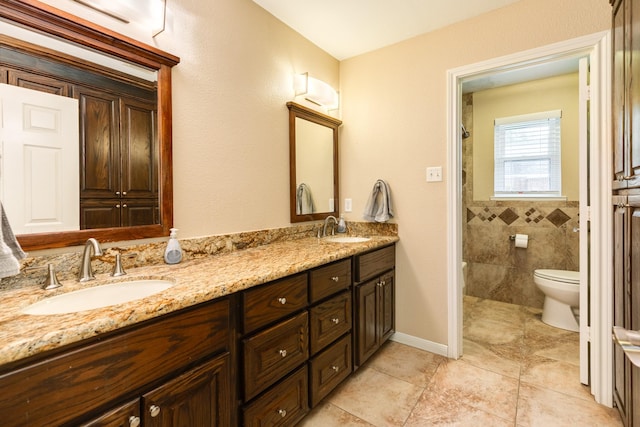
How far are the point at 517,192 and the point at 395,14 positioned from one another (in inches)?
92.5

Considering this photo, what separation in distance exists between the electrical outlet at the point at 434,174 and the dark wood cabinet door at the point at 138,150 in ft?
5.78

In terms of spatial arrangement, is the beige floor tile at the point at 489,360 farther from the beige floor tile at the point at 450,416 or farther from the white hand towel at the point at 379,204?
the white hand towel at the point at 379,204

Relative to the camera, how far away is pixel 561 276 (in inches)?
104

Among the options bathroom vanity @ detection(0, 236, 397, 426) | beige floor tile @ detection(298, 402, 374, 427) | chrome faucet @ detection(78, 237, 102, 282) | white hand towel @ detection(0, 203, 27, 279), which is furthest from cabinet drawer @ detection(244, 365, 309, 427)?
white hand towel @ detection(0, 203, 27, 279)

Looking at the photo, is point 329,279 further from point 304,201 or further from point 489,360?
point 489,360

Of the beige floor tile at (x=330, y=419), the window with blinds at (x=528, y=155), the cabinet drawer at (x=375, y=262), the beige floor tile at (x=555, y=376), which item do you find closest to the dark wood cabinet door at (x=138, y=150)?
the cabinet drawer at (x=375, y=262)

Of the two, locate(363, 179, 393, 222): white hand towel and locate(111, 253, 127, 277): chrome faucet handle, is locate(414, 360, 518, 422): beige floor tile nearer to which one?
locate(363, 179, 393, 222): white hand towel

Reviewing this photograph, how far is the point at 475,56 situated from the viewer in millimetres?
2041

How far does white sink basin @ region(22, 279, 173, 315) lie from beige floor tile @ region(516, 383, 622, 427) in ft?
6.17

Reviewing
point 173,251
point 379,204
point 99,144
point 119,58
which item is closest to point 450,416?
point 379,204

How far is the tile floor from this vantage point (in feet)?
5.12

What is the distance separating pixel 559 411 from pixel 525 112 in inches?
111

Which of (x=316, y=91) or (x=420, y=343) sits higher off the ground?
(x=316, y=91)

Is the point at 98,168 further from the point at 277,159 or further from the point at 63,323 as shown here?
the point at 277,159
